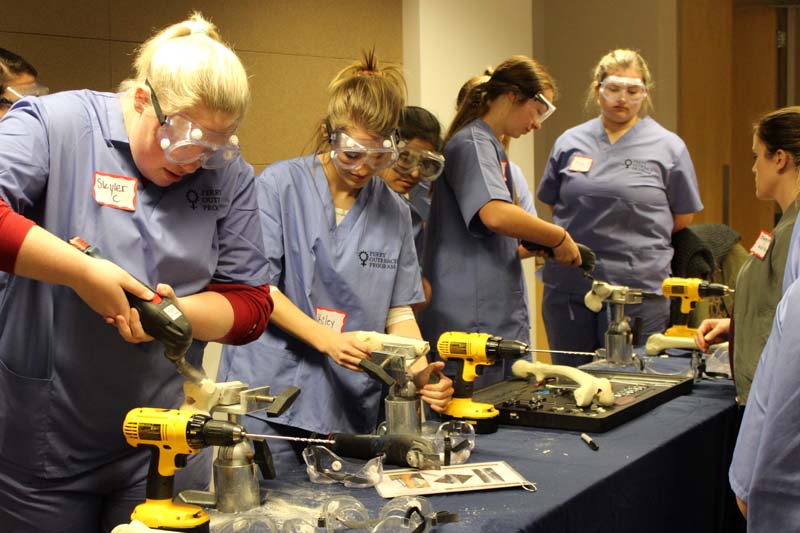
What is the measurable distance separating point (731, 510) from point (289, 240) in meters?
1.49

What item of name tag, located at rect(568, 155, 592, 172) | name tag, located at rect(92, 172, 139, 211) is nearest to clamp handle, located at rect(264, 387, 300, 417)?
name tag, located at rect(92, 172, 139, 211)

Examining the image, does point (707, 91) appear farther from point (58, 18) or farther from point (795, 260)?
point (795, 260)

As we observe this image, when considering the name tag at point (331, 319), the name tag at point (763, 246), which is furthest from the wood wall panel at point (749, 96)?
the name tag at point (331, 319)

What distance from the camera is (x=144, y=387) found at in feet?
5.43

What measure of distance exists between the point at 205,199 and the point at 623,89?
2532 mm

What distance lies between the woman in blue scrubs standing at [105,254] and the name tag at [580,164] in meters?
2.53

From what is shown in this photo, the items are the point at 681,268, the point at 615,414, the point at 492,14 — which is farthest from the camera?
the point at 492,14

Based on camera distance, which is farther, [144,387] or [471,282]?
[471,282]

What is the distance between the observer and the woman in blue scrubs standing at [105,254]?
1561mm

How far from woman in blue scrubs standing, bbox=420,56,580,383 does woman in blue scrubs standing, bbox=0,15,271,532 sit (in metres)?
1.52

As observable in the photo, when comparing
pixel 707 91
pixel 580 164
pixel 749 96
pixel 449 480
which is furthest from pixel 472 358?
pixel 749 96

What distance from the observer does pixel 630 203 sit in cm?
387

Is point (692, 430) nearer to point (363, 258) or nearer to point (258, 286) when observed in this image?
point (363, 258)

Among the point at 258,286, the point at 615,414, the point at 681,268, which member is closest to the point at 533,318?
the point at 681,268
